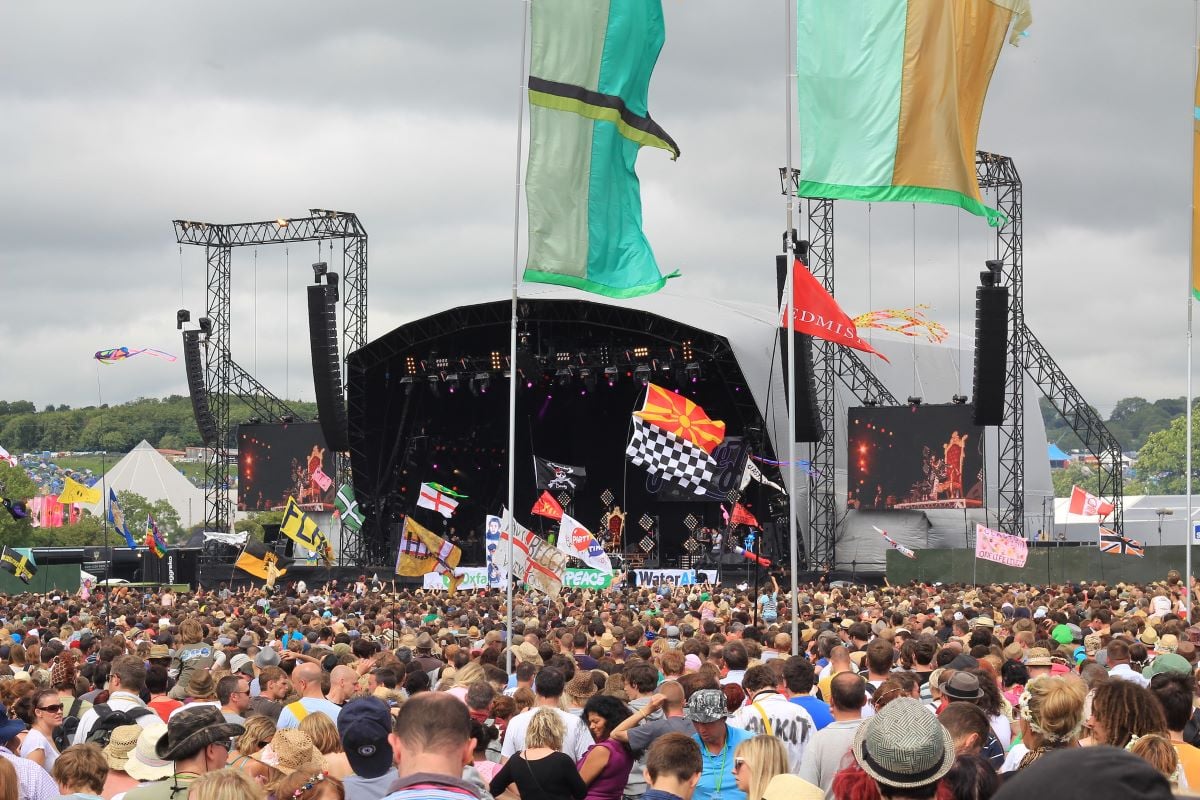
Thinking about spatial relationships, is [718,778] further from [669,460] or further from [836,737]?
[669,460]

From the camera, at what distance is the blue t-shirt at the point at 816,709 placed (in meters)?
6.96

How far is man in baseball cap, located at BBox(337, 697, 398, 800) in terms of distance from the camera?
5297mm

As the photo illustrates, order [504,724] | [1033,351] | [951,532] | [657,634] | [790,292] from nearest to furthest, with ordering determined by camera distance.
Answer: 1. [504,724]
2. [790,292]
3. [657,634]
4. [951,532]
5. [1033,351]

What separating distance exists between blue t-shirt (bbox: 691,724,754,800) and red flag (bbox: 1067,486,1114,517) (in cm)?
3090

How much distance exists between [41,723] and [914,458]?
109ft

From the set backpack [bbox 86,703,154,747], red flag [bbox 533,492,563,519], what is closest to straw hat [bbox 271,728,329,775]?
backpack [bbox 86,703,154,747]

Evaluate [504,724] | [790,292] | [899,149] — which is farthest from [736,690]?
[899,149]

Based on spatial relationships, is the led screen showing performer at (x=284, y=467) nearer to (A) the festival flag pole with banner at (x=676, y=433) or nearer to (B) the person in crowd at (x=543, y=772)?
(A) the festival flag pole with banner at (x=676, y=433)

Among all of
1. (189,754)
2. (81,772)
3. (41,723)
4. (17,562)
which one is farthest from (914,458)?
(189,754)

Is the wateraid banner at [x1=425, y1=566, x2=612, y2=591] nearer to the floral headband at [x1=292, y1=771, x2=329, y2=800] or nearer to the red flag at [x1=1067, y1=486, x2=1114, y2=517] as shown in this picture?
the red flag at [x1=1067, y1=486, x2=1114, y2=517]

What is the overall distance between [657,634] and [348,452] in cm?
2812

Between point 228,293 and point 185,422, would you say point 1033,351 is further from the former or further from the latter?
point 185,422

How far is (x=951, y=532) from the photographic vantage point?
41000mm

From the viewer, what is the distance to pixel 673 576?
3706cm
